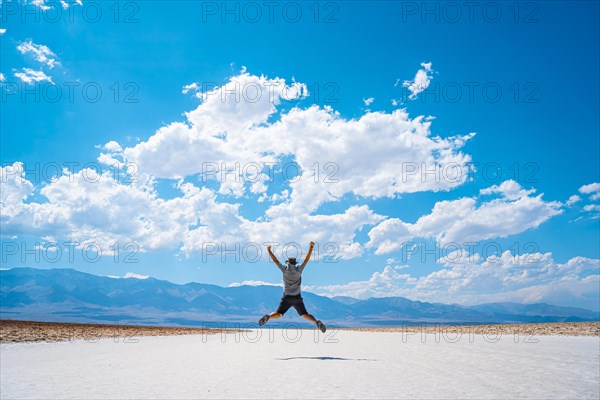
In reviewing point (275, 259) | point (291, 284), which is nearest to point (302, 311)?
point (291, 284)

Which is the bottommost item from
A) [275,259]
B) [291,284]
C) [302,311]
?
[302,311]

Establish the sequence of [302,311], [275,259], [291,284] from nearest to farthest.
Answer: [275,259] < [291,284] < [302,311]

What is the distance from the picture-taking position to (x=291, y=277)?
13.2 metres

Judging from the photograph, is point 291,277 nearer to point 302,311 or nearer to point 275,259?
point 275,259

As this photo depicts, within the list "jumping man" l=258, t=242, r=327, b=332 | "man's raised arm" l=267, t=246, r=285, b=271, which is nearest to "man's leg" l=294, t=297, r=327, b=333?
"jumping man" l=258, t=242, r=327, b=332

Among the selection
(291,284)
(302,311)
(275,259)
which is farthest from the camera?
(302,311)

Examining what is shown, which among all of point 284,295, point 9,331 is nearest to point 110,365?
point 284,295

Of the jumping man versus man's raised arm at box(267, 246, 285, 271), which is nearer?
man's raised arm at box(267, 246, 285, 271)

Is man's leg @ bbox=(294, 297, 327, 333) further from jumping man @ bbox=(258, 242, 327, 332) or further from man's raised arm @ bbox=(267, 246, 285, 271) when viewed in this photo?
man's raised arm @ bbox=(267, 246, 285, 271)

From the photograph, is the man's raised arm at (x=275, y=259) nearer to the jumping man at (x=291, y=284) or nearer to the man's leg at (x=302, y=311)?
the jumping man at (x=291, y=284)

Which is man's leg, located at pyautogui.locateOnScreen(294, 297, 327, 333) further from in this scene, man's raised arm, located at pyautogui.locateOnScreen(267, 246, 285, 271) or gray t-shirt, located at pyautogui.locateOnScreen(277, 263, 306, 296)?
man's raised arm, located at pyautogui.locateOnScreen(267, 246, 285, 271)

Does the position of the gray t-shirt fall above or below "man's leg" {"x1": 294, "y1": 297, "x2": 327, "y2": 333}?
above

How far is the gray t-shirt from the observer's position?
13.1 m

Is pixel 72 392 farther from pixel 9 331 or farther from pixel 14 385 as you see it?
pixel 9 331
